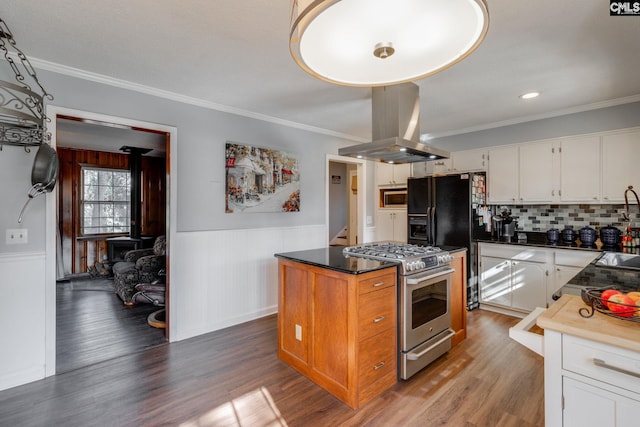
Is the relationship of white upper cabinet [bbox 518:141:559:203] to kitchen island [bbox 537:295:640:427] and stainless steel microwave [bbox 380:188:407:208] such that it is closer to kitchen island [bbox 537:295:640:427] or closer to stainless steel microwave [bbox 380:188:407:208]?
stainless steel microwave [bbox 380:188:407:208]

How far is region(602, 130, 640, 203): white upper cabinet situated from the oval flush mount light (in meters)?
3.48

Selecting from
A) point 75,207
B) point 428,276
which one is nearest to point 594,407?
point 428,276

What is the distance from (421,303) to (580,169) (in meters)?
2.66

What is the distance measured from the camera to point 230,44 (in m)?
2.18

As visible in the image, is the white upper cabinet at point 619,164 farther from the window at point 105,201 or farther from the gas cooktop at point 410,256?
the window at point 105,201

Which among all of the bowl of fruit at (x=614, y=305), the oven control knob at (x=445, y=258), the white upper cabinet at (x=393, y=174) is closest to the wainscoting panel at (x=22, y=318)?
the oven control knob at (x=445, y=258)

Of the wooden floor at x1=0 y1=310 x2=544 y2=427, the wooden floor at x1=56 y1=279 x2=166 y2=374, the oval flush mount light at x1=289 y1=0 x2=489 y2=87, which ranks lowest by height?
the wooden floor at x1=0 y1=310 x2=544 y2=427

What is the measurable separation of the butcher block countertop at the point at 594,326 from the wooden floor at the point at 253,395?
3.76ft

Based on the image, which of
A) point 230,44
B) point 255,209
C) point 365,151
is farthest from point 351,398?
point 230,44

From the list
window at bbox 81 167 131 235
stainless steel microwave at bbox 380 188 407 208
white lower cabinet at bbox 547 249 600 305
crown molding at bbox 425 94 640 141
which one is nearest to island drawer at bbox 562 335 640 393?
white lower cabinet at bbox 547 249 600 305

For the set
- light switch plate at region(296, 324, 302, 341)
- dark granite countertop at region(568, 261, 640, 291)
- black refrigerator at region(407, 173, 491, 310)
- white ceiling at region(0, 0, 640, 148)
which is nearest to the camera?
dark granite countertop at region(568, 261, 640, 291)

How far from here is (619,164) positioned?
326 cm

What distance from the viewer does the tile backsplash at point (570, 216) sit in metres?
3.43

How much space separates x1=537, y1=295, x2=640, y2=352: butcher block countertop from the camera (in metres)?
0.97
